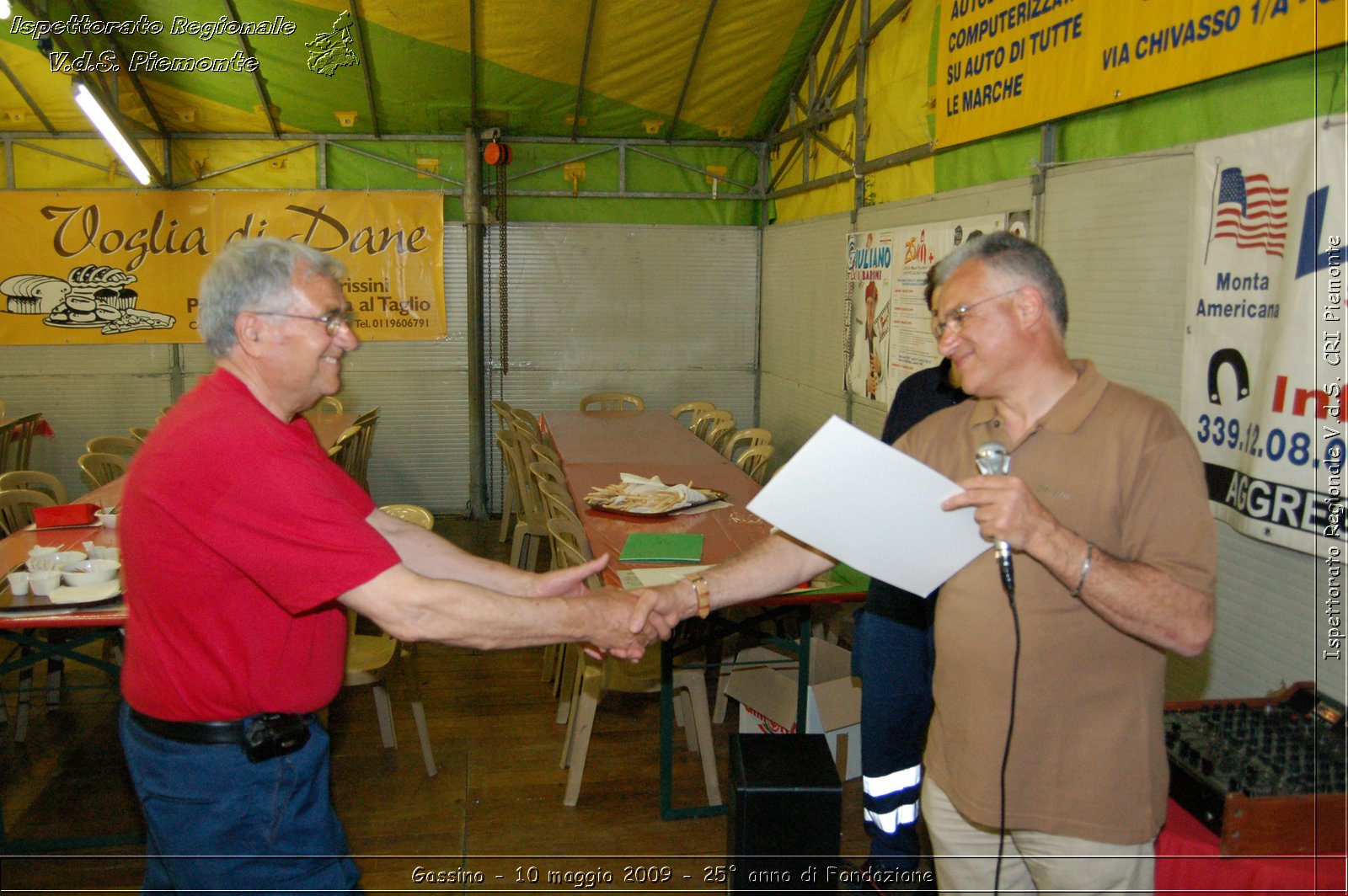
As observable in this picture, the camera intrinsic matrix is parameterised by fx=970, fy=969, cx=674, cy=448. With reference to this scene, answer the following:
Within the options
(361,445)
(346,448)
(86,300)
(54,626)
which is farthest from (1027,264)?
(86,300)

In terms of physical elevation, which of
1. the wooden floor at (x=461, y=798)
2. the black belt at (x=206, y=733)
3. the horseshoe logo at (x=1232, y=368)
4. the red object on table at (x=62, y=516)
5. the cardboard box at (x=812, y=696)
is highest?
the horseshoe logo at (x=1232, y=368)

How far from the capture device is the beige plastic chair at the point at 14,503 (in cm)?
471

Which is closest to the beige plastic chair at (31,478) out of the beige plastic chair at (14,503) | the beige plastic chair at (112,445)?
the beige plastic chair at (14,503)

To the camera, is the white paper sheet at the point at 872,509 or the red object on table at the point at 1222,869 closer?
the white paper sheet at the point at 872,509

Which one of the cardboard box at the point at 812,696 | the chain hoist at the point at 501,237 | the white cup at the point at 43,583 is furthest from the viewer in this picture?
the chain hoist at the point at 501,237

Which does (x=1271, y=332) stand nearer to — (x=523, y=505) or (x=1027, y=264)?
(x=1027, y=264)

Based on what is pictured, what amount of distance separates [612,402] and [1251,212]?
6379mm

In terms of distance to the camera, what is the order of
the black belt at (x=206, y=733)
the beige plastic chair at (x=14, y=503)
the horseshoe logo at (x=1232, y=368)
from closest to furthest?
1. the black belt at (x=206, y=733)
2. the horseshoe logo at (x=1232, y=368)
3. the beige plastic chair at (x=14, y=503)

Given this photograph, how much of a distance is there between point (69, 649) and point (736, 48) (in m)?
5.86

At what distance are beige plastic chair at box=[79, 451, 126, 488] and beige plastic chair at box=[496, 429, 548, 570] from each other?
2.25 meters

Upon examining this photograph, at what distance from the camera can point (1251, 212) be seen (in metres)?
2.65

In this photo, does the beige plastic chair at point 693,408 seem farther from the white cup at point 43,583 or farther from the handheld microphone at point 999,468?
the handheld microphone at point 999,468

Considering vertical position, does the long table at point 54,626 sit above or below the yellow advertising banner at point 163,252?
below

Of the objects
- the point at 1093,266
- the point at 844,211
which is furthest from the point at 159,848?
the point at 844,211
